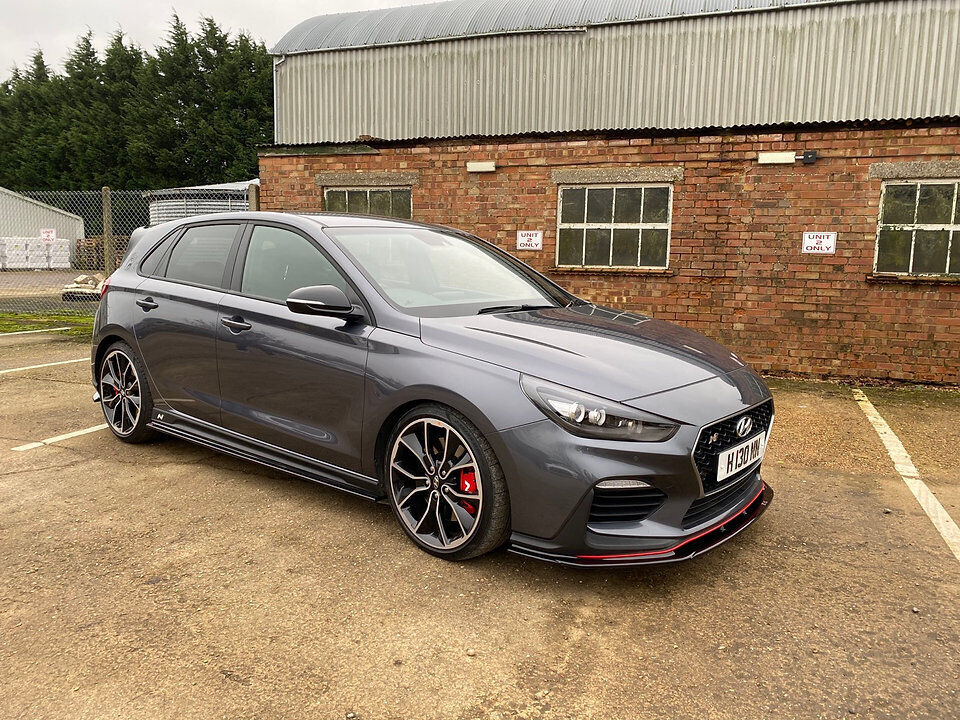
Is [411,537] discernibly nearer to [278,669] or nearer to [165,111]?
[278,669]

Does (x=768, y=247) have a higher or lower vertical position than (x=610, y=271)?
higher

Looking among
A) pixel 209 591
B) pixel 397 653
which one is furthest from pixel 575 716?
pixel 209 591

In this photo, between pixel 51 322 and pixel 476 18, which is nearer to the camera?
pixel 51 322

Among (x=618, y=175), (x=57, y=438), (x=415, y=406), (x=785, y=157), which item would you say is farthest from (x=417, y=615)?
(x=785, y=157)

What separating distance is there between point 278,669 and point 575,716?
0.98 m

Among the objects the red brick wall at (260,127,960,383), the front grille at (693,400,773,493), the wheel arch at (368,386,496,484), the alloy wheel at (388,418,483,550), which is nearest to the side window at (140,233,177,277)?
the wheel arch at (368,386,496,484)

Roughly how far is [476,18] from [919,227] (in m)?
10.5

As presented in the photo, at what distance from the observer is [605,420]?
2.72m

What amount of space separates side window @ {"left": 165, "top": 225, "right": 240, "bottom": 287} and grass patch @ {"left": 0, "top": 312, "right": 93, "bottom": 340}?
6.61 metres

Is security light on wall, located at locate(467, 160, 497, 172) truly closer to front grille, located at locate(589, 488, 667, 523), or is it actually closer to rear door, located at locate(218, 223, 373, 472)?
rear door, located at locate(218, 223, 373, 472)

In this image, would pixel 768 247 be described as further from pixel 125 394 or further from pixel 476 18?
pixel 476 18

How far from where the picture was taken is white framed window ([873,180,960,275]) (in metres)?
7.55

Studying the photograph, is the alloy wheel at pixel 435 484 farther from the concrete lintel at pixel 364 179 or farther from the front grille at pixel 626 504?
the concrete lintel at pixel 364 179

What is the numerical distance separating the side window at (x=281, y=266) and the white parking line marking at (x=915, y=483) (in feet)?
10.7
